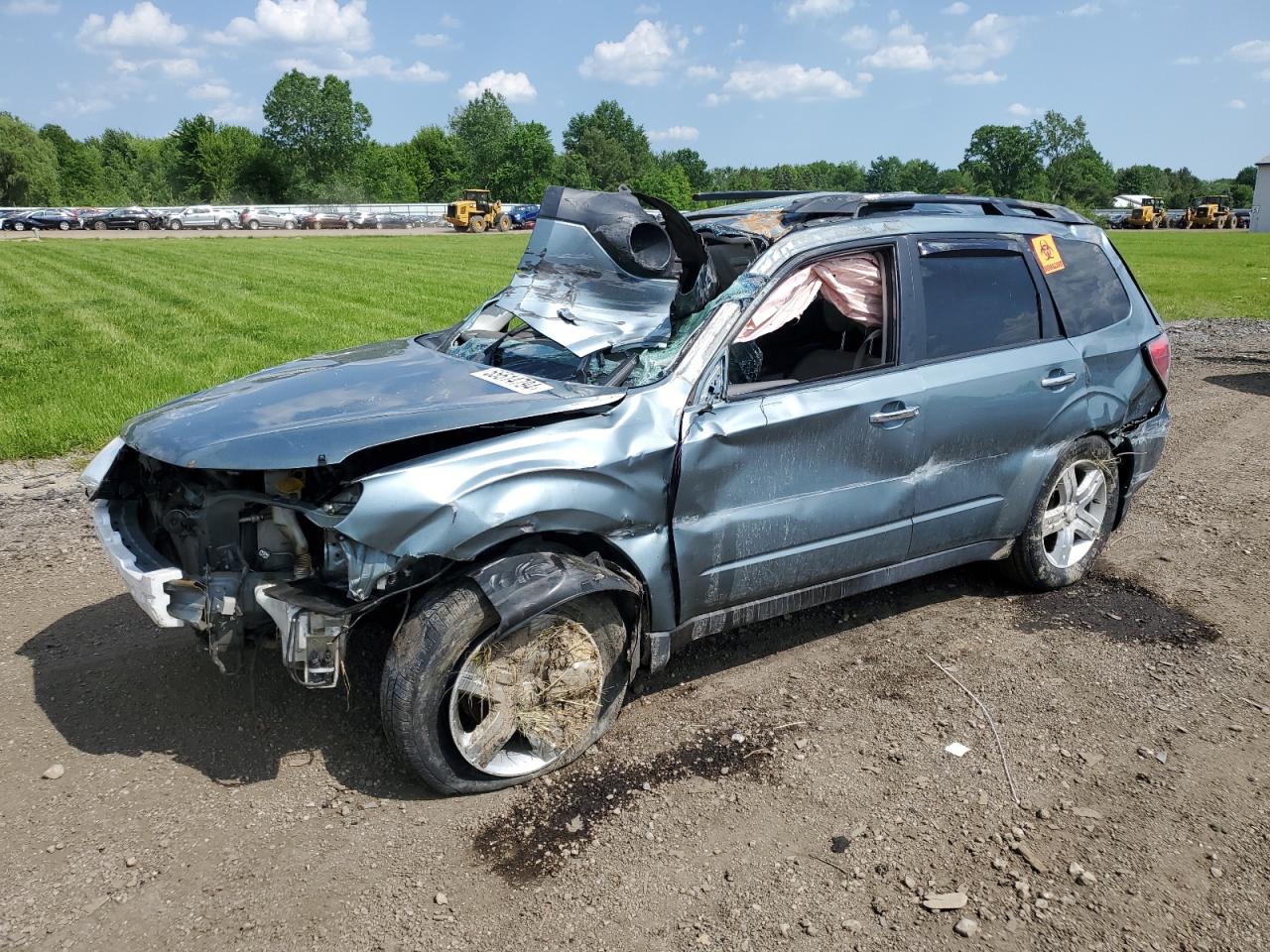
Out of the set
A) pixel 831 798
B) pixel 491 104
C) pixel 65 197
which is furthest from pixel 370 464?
pixel 491 104

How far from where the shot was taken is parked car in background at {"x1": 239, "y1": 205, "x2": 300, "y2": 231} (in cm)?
5303

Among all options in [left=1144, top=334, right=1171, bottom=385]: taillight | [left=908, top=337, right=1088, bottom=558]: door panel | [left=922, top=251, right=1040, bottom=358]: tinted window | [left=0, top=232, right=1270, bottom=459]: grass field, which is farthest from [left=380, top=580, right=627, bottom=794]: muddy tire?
[left=0, top=232, right=1270, bottom=459]: grass field

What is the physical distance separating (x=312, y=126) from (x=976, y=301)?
9565cm

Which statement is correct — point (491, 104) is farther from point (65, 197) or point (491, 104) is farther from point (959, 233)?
point (959, 233)

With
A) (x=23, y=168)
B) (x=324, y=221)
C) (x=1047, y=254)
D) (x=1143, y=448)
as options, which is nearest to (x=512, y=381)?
(x=1047, y=254)

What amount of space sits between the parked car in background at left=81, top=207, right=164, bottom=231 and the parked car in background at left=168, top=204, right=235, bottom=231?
769 mm

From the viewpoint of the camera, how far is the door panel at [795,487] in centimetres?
362

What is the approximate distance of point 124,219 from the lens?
4891 centimetres

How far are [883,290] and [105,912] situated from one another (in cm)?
356

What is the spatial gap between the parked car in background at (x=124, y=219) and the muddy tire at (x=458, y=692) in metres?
52.7

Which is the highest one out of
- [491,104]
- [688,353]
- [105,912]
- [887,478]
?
[491,104]

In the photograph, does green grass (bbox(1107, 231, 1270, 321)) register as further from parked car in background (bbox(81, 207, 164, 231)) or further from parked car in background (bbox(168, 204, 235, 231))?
→ parked car in background (bbox(81, 207, 164, 231))

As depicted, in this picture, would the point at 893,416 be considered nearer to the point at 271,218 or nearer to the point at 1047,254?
the point at 1047,254

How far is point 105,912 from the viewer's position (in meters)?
2.76
